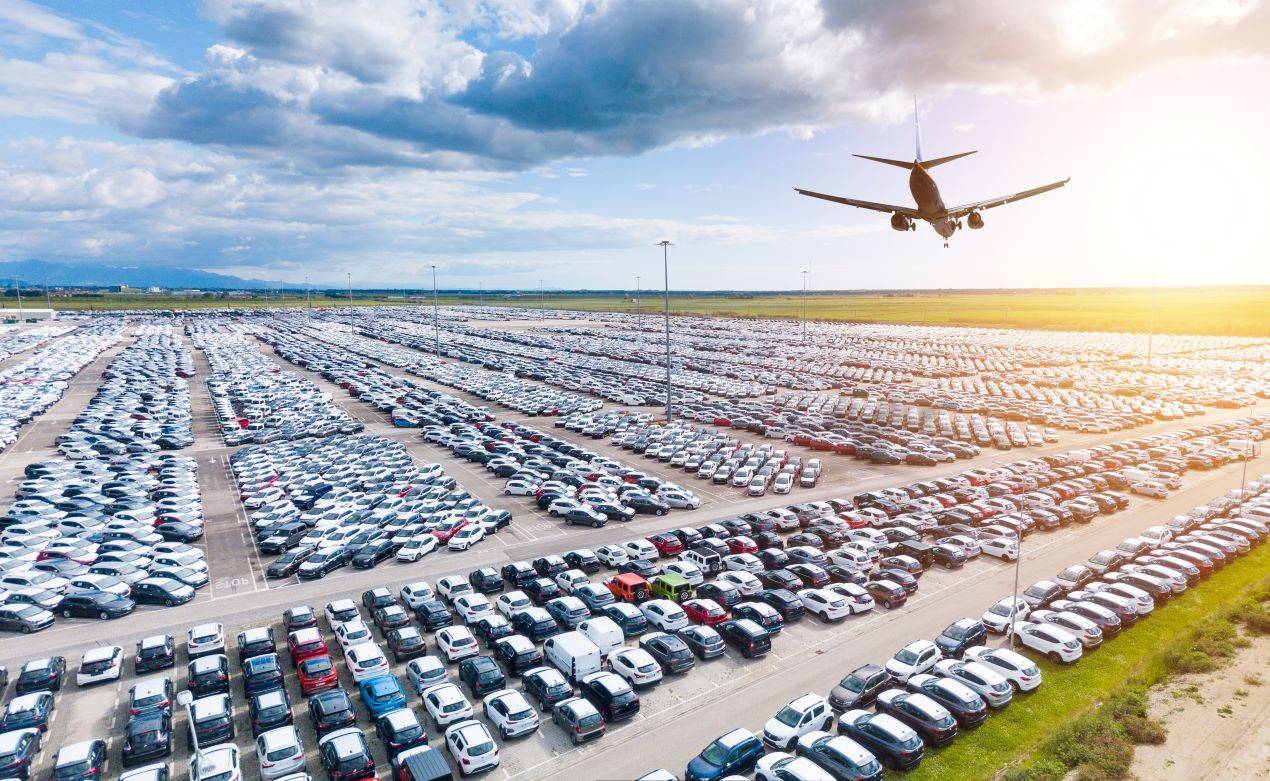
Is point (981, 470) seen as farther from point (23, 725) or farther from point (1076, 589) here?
point (23, 725)

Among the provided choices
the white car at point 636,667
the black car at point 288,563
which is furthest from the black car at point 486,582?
the black car at point 288,563

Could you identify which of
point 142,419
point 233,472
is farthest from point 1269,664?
point 142,419

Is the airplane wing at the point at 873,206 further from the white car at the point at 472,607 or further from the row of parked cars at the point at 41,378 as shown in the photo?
the row of parked cars at the point at 41,378

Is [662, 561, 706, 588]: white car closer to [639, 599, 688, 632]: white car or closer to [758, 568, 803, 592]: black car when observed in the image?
[758, 568, 803, 592]: black car

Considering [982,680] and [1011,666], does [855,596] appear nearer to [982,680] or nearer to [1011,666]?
[1011,666]

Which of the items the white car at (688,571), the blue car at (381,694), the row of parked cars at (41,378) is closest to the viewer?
the blue car at (381,694)

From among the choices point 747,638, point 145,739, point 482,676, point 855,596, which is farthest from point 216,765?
point 855,596
